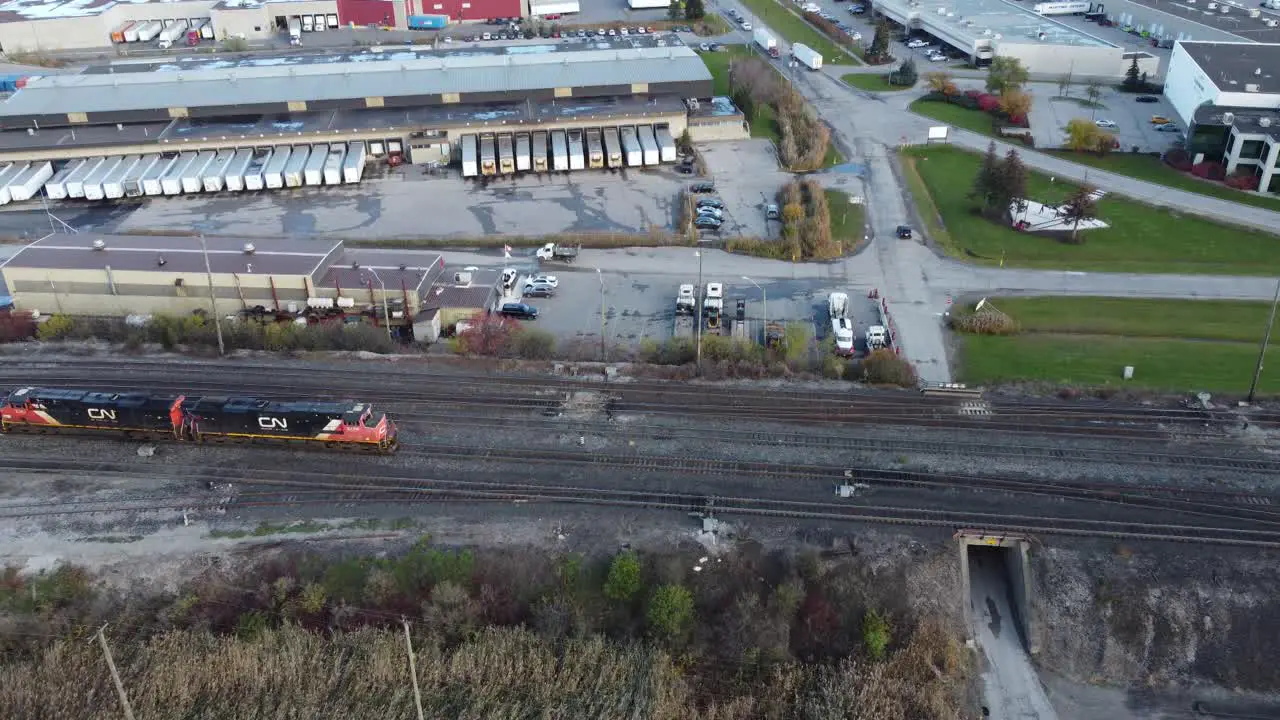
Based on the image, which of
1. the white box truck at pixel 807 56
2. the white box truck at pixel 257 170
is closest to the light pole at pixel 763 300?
the white box truck at pixel 257 170

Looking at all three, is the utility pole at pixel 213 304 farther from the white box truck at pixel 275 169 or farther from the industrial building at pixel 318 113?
the industrial building at pixel 318 113

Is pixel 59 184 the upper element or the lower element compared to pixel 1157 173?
upper

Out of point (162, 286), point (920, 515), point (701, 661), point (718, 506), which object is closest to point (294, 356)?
point (162, 286)

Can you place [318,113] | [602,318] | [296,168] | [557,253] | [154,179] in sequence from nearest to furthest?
[602,318]
[557,253]
[154,179]
[296,168]
[318,113]

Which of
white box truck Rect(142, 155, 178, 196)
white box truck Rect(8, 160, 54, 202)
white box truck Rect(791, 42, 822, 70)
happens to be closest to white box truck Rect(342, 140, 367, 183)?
white box truck Rect(142, 155, 178, 196)

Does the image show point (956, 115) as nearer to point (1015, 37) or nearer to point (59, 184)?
point (1015, 37)

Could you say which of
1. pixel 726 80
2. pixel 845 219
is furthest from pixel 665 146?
pixel 726 80
